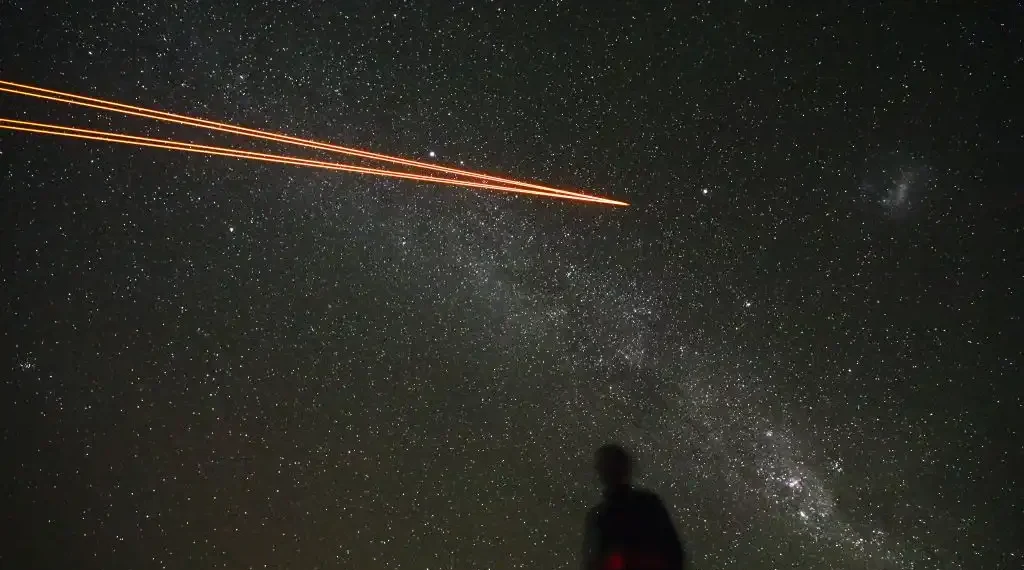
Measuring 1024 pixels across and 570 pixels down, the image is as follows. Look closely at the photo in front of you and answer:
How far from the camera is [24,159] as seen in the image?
3305 millimetres

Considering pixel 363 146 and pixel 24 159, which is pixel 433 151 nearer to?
pixel 363 146

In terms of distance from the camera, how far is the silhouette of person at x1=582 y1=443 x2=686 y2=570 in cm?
150

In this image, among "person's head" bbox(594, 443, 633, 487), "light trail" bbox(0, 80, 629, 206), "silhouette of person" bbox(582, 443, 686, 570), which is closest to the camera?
"silhouette of person" bbox(582, 443, 686, 570)

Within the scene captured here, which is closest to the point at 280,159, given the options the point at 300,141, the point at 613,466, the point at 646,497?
the point at 300,141

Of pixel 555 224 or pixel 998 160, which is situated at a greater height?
pixel 998 160

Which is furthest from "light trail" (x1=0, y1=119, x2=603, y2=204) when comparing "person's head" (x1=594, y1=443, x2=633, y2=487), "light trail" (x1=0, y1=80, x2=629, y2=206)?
"person's head" (x1=594, y1=443, x2=633, y2=487)

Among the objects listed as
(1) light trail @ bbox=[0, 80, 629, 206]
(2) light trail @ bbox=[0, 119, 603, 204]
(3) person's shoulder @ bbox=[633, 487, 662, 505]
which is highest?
(1) light trail @ bbox=[0, 80, 629, 206]

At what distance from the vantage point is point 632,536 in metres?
1.51

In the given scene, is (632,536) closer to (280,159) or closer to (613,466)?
(613,466)

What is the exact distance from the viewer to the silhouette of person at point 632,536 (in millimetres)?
1496

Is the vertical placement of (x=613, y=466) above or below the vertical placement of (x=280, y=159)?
below

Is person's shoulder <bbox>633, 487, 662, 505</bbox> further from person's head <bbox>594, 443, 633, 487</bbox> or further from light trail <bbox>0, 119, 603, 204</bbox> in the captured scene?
light trail <bbox>0, 119, 603, 204</bbox>

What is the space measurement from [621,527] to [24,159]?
3.37 m

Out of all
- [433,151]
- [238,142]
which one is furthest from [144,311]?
[433,151]
